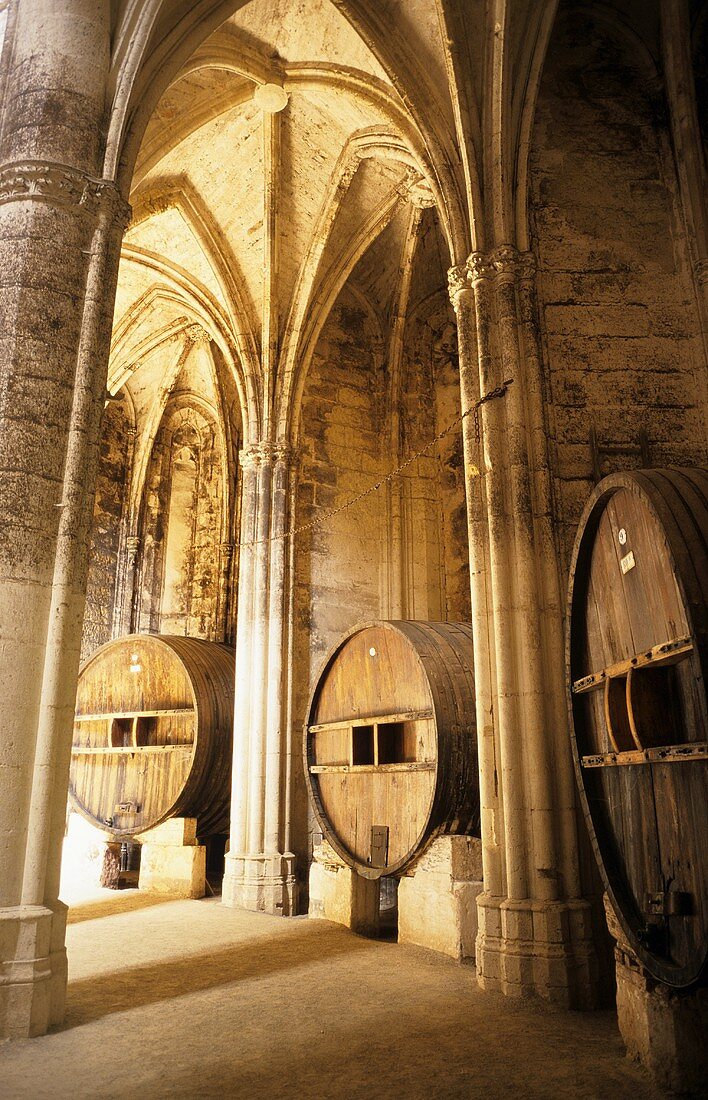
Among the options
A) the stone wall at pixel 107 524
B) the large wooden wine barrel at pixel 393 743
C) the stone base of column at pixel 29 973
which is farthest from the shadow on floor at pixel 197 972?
the stone wall at pixel 107 524

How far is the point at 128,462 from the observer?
14.8 meters

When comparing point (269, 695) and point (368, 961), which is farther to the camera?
point (269, 695)

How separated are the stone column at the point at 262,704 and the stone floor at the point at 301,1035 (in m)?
2.30

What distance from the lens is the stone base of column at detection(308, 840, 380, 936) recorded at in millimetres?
6930

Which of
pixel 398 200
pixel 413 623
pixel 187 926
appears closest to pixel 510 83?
pixel 398 200

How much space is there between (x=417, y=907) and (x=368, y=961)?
64 centimetres

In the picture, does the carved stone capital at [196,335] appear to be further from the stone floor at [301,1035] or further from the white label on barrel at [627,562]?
the white label on barrel at [627,562]

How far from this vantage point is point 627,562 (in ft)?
11.4

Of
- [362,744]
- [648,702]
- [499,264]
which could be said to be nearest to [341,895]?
[362,744]

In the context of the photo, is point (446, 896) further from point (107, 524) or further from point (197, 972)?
point (107, 524)

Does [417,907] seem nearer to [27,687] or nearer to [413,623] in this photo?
[413,623]

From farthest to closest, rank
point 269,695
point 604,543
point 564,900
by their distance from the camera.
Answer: point 269,695 < point 564,900 < point 604,543

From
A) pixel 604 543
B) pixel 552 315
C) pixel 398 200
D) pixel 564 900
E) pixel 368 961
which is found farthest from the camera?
pixel 398 200

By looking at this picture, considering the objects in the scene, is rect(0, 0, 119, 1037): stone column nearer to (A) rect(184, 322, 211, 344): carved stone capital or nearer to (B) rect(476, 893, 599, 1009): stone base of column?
(B) rect(476, 893, 599, 1009): stone base of column
